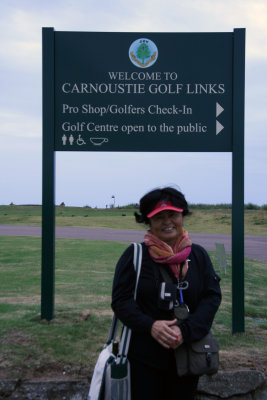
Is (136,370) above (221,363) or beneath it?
above

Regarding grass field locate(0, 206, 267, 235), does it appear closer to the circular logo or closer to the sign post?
the sign post

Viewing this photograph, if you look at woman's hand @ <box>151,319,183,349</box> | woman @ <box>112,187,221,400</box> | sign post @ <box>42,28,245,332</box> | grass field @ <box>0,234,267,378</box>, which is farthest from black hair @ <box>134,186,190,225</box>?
sign post @ <box>42,28,245,332</box>

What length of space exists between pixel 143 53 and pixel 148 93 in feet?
1.55

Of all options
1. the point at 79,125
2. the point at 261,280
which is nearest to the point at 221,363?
the point at 79,125

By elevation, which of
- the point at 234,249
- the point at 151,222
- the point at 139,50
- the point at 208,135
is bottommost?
the point at 234,249

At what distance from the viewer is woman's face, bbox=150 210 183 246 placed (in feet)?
8.78

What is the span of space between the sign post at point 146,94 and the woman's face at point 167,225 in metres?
2.62

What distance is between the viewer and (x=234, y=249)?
16.8 ft

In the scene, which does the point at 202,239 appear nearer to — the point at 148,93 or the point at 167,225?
the point at 148,93

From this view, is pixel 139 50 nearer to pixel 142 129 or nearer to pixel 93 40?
pixel 93 40

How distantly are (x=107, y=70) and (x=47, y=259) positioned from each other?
2.32m

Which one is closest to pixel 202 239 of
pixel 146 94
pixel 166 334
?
pixel 146 94

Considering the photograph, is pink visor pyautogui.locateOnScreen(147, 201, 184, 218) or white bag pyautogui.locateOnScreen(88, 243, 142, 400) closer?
white bag pyautogui.locateOnScreen(88, 243, 142, 400)

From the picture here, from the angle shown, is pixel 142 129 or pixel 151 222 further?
pixel 142 129
